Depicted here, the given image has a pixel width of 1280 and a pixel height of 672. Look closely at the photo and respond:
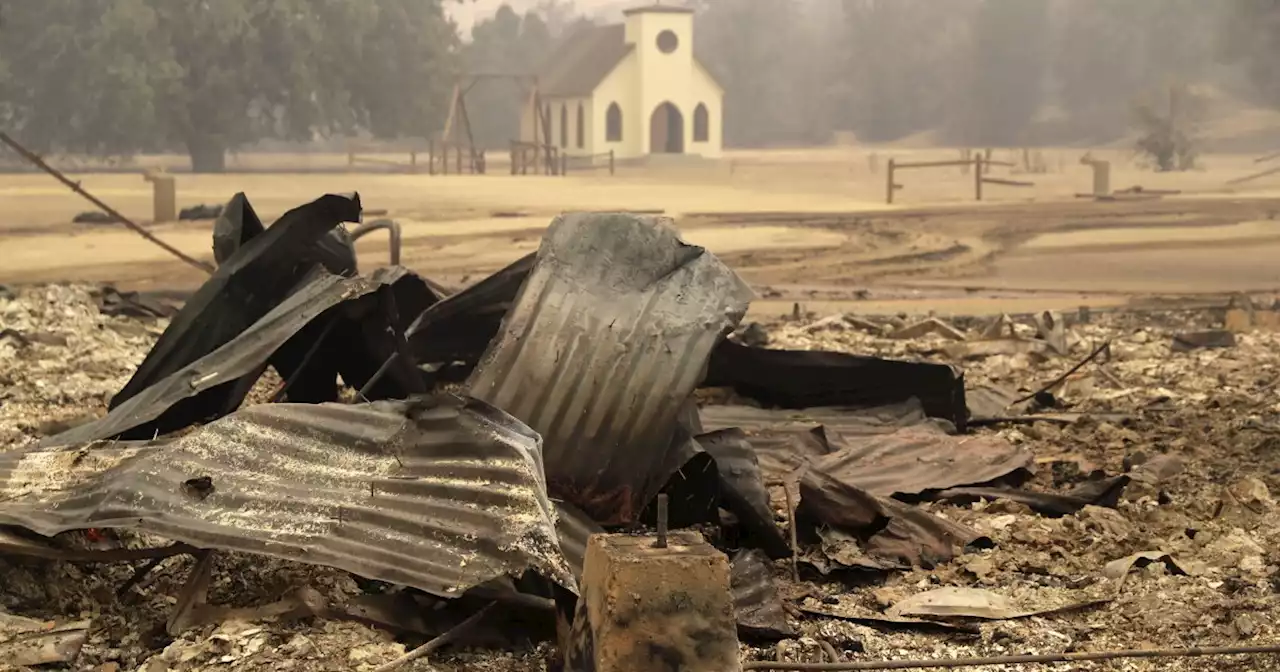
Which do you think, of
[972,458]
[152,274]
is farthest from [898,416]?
[152,274]

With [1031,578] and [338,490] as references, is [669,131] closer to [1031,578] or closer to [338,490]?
[1031,578]

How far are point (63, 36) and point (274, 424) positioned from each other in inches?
544

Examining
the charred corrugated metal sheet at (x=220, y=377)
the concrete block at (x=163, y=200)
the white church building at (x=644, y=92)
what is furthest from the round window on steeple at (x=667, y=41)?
the charred corrugated metal sheet at (x=220, y=377)

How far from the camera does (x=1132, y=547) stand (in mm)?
3635

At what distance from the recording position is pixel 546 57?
907 inches

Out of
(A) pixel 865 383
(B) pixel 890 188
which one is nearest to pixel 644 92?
(B) pixel 890 188

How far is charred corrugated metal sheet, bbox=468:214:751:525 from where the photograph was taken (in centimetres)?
344

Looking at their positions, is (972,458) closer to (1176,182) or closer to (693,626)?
(693,626)

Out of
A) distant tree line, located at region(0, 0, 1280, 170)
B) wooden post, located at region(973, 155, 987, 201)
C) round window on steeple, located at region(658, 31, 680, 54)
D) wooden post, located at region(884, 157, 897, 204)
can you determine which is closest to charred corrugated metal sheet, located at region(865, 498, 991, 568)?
distant tree line, located at region(0, 0, 1280, 170)

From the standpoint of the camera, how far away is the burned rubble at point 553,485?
9.19 feet

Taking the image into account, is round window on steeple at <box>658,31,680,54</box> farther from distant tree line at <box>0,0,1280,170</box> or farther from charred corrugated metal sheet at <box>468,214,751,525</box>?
charred corrugated metal sheet at <box>468,214,751,525</box>

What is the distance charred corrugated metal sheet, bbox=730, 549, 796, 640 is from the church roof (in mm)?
17668

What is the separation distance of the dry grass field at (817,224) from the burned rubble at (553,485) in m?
5.96

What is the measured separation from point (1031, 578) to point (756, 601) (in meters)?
0.81
